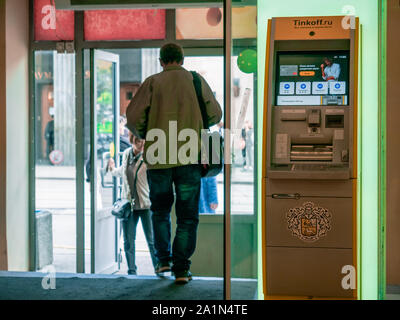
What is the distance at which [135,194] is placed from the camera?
4.83 meters

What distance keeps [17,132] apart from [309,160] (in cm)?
300

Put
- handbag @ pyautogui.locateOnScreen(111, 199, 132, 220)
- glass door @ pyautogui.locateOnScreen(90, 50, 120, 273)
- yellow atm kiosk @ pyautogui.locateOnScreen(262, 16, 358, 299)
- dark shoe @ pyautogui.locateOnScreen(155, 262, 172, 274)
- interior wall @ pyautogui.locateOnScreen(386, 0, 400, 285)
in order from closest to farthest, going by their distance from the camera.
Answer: yellow atm kiosk @ pyautogui.locateOnScreen(262, 16, 358, 299), dark shoe @ pyautogui.locateOnScreen(155, 262, 172, 274), interior wall @ pyautogui.locateOnScreen(386, 0, 400, 285), handbag @ pyautogui.locateOnScreen(111, 199, 132, 220), glass door @ pyautogui.locateOnScreen(90, 50, 120, 273)

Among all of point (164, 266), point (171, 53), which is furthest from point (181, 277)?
point (171, 53)

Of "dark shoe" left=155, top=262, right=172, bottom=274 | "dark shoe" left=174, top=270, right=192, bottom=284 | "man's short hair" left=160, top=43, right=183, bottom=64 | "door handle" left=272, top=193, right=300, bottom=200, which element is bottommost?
"dark shoe" left=174, top=270, right=192, bottom=284

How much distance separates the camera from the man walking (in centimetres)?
362

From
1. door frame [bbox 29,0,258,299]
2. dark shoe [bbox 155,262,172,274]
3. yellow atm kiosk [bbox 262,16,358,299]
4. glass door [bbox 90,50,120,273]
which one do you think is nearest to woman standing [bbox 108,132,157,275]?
glass door [bbox 90,50,120,273]

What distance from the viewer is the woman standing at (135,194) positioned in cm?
482

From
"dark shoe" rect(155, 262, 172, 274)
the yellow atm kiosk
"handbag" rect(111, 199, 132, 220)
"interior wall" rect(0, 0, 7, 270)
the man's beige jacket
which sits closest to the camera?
the yellow atm kiosk

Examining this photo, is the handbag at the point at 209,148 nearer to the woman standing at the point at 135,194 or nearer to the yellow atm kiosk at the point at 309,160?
the yellow atm kiosk at the point at 309,160

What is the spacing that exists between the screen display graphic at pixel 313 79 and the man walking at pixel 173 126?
1.69 feet

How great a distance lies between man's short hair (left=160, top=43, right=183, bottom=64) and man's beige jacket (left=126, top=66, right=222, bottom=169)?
56mm

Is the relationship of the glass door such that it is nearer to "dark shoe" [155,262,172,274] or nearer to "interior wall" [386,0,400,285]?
"dark shoe" [155,262,172,274]

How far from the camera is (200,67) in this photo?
17.0ft
